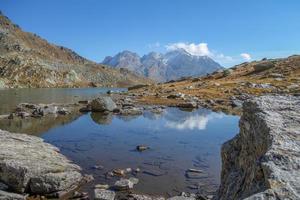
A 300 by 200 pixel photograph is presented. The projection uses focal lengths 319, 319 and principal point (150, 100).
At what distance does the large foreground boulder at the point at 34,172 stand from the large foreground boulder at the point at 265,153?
11444mm

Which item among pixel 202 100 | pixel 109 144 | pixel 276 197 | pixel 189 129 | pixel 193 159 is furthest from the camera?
pixel 202 100

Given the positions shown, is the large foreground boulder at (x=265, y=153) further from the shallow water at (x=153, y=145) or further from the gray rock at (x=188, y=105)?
the gray rock at (x=188, y=105)

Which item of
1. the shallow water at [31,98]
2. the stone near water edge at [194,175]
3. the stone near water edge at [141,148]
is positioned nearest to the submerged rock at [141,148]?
the stone near water edge at [141,148]

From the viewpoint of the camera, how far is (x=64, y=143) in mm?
33625

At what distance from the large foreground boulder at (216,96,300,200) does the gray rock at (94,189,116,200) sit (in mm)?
8738

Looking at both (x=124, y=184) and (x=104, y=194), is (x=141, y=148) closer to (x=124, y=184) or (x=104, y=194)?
(x=124, y=184)

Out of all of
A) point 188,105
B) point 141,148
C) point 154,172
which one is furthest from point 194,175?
point 188,105

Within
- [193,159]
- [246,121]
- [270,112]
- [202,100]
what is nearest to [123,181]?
[193,159]

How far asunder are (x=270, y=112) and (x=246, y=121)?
1.31 metres

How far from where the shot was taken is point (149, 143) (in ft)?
113

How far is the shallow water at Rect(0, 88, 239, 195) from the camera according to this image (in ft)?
72.8

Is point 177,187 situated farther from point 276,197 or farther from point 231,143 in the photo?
point 276,197

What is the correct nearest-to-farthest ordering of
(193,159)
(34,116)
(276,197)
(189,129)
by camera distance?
(276,197), (193,159), (189,129), (34,116)

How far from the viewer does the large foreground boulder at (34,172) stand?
18359mm
